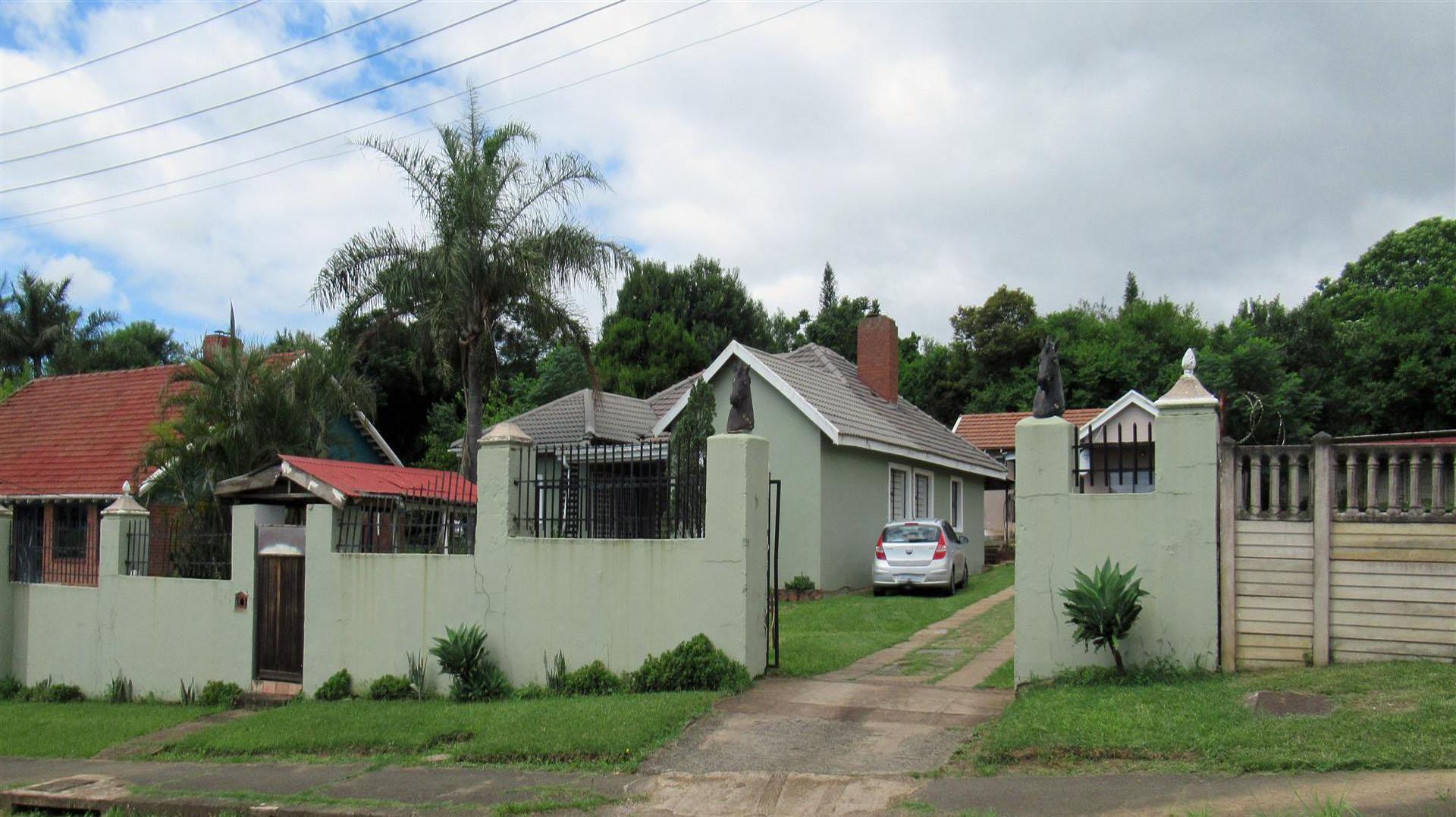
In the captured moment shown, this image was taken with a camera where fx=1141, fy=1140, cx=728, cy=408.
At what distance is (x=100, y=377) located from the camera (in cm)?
2675

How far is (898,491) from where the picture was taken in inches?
941

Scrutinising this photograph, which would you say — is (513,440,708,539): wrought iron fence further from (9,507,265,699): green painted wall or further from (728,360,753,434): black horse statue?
(9,507,265,699): green painted wall

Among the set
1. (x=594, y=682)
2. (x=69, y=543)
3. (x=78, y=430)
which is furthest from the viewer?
(x=78, y=430)

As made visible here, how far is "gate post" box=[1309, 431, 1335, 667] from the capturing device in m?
9.44

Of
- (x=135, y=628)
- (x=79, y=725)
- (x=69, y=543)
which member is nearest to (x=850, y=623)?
(x=135, y=628)

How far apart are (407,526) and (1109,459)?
7.66 m

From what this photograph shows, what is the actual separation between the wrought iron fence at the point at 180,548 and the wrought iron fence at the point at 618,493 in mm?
4687

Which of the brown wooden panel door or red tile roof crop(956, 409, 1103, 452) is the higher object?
red tile roof crop(956, 409, 1103, 452)

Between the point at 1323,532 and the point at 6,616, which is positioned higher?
the point at 1323,532

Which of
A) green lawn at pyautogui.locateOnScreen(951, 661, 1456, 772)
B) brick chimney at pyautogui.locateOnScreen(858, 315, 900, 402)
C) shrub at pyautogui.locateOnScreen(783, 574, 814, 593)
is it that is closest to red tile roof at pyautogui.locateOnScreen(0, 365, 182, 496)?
shrub at pyautogui.locateOnScreen(783, 574, 814, 593)

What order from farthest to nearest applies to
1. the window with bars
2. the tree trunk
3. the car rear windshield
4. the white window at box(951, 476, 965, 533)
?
the white window at box(951, 476, 965, 533)
the car rear windshield
the tree trunk
the window with bars

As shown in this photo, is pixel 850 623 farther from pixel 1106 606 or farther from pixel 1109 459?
pixel 1106 606

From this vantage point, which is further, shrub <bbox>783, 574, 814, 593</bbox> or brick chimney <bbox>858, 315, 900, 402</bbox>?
brick chimney <bbox>858, 315, 900, 402</bbox>

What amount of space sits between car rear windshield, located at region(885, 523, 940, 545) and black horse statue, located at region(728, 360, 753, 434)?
8832 mm
